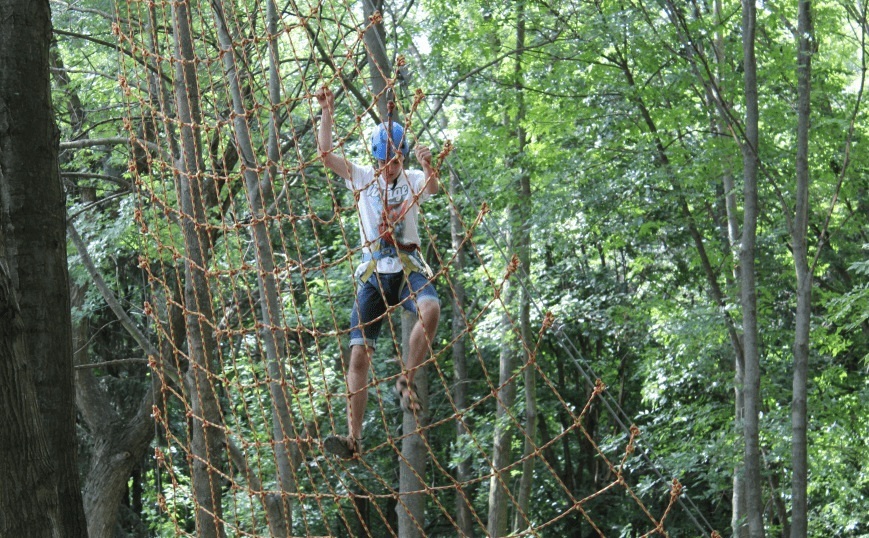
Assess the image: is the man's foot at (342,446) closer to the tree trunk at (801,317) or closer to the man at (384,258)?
the man at (384,258)

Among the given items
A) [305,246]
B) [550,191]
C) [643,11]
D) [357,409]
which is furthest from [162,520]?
[357,409]

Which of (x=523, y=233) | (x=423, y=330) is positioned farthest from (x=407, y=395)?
(x=523, y=233)

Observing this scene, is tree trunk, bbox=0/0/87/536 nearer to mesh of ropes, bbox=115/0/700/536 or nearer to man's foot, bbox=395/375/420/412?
mesh of ropes, bbox=115/0/700/536

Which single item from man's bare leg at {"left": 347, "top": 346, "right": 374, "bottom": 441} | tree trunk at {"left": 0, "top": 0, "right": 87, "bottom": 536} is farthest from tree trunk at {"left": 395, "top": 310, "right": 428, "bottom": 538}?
tree trunk at {"left": 0, "top": 0, "right": 87, "bottom": 536}

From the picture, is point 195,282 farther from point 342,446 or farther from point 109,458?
point 109,458

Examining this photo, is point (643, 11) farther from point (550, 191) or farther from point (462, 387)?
point (462, 387)

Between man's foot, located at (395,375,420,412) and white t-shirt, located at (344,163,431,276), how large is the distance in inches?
12.4

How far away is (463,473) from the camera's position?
1116cm

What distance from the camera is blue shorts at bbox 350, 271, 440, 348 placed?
322cm

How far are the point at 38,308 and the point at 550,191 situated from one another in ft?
17.3

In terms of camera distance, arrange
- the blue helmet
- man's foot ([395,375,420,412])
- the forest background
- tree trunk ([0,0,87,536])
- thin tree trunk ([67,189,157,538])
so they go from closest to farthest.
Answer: tree trunk ([0,0,87,536])
man's foot ([395,375,420,412])
the blue helmet
the forest background
thin tree trunk ([67,189,157,538])

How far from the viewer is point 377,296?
3297mm

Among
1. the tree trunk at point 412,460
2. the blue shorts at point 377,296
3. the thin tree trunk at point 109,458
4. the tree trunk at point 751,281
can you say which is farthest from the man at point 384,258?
the thin tree trunk at point 109,458

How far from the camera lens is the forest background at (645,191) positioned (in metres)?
6.30
